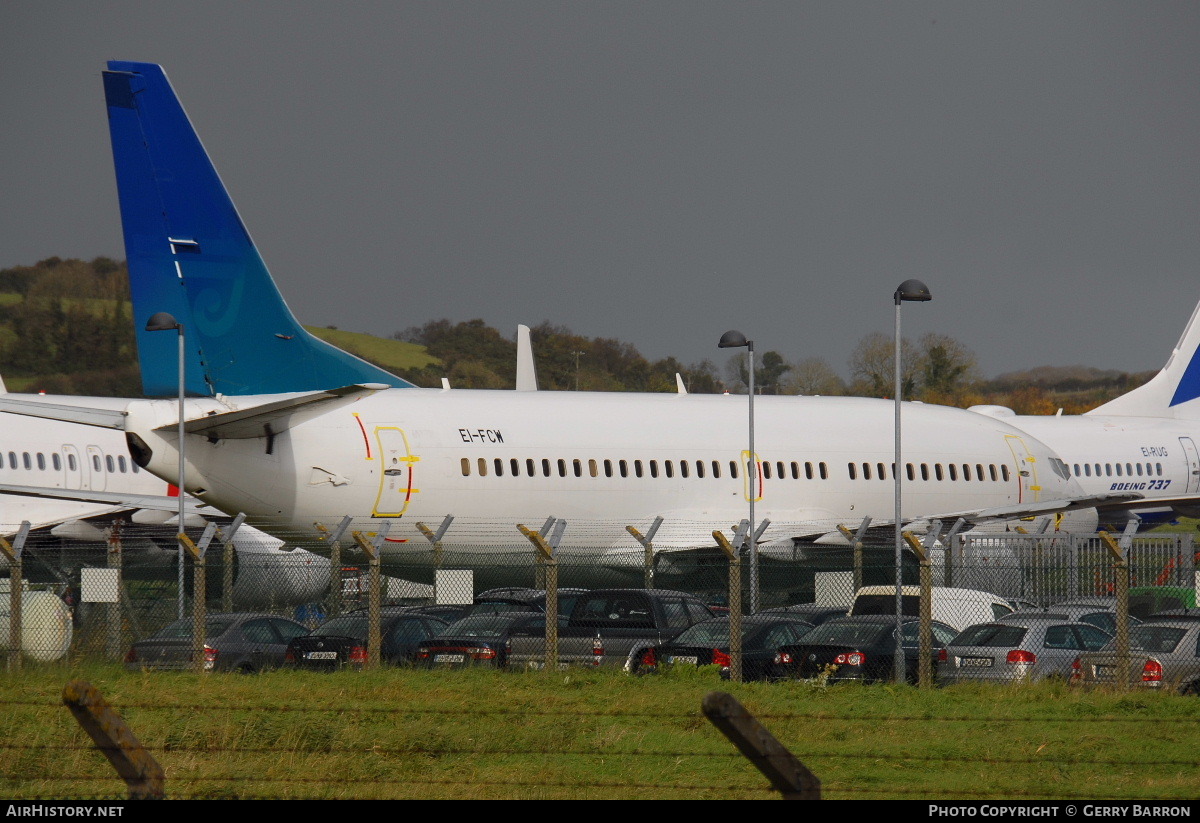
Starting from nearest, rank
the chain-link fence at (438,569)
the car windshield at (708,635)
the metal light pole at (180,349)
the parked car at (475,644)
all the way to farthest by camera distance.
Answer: the parked car at (475,644) < the car windshield at (708,635) < the chain-link fence at (438,569) < the metal light pole at (180,349)

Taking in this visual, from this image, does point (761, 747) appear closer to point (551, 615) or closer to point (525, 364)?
point (551, 615)

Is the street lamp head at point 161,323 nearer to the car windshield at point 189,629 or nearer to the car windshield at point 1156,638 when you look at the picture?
the car windshield at point 189,629

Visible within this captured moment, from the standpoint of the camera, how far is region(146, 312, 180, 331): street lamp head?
2216 cm

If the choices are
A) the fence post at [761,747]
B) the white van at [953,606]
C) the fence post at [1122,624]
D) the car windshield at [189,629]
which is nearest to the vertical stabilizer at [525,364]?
the white van at [953,606]


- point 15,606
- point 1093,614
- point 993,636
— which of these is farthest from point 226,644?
point 1093,614

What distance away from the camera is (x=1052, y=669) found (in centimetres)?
1596

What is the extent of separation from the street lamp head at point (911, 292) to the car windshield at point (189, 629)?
974 centimetres

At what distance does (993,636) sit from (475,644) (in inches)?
228

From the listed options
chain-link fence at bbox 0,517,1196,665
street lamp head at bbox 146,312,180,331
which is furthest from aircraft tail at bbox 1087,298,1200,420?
street lamp head at bbox 146,312,180,331

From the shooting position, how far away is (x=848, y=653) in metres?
16.2

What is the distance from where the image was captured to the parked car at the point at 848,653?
16.1m
